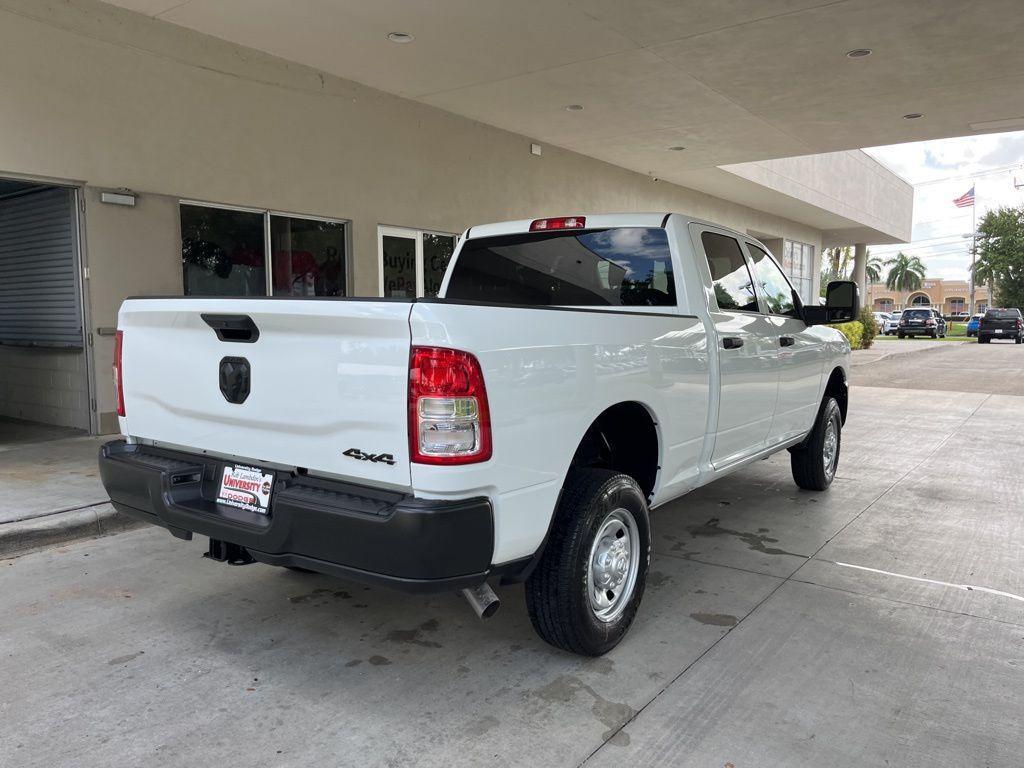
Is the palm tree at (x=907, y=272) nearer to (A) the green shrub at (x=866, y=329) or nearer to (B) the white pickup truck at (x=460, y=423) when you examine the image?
(A) the green shrub at (x=866, y=329)

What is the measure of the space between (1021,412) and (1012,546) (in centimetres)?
824

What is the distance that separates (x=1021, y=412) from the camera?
1204 centimetres

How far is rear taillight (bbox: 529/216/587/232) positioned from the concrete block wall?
592 centimetres

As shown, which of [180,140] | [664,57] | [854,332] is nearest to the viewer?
[180,140]

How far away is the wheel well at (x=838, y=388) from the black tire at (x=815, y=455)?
0.12 meters

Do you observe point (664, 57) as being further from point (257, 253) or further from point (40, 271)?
point (40, 271)

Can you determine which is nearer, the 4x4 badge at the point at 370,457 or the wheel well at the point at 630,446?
the 4x4 badge at the point at 370,457

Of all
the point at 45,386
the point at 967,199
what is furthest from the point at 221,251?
the point at 967,199

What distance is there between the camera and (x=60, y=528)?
531cm

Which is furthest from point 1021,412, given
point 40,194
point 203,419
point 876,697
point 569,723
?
point 40,194

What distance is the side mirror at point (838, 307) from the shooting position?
558 centimetres

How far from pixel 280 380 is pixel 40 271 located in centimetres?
759

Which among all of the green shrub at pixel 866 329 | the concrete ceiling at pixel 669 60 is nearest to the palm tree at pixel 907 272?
the green shrub at pixel 866 329

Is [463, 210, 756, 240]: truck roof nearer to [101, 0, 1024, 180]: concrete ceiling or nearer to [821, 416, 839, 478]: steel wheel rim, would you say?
[821, 416, 839, 478]: steel wheel rim
